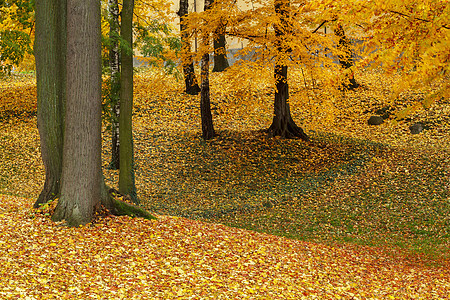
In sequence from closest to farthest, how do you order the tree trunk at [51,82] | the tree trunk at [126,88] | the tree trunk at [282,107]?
the tree trunk at [51,82]
the tree trunk at [126,88]
the tree trunk at [282,107]

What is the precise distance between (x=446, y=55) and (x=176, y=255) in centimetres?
494

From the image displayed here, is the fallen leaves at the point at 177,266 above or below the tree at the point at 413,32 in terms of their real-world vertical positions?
below

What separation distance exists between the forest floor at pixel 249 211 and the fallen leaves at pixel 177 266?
0.02m

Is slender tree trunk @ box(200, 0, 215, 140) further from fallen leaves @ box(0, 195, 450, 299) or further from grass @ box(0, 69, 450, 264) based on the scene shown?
fallen leaves @ box(0, 195, 450, 299)

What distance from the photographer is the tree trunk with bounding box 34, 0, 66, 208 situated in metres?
Answer: 6.68

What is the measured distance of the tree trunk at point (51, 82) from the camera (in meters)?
6.68

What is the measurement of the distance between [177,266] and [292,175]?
7775mm

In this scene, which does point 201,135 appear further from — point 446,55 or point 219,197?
point 446,55

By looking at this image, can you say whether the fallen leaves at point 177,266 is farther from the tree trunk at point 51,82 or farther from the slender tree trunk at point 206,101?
the slender tree trunk at point 206,101

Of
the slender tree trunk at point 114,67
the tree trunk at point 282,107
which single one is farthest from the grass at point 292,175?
the slender tree trunk at point 114,67

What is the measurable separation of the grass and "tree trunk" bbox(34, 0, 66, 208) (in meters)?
3.73

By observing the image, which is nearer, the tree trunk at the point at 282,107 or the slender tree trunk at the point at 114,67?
Result: the slender tree trunk at the point at 114,67

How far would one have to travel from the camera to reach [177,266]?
5695 millimetres

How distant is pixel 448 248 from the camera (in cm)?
848
